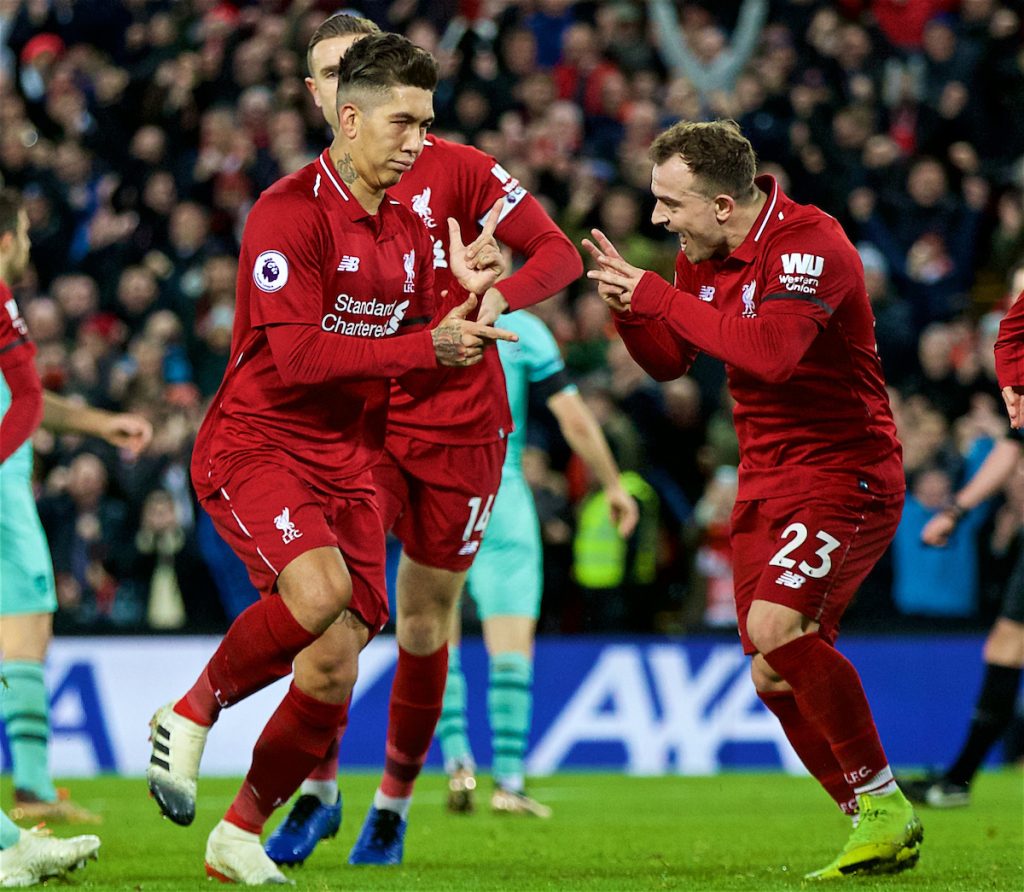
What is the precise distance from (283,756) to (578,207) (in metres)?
9.25

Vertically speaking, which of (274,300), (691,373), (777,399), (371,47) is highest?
(371,47)

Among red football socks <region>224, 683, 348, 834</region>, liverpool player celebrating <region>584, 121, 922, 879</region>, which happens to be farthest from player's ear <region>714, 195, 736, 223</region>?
red football socks <region>224, 683, 348, 834</region>

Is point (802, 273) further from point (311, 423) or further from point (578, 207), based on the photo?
point (578, 207)

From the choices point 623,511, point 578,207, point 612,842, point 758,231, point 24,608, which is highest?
point 758,231

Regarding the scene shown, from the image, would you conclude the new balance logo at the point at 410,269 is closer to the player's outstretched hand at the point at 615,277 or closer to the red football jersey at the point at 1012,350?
the player's outstretched hand at the point at 615,277

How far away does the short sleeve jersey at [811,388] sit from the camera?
6211 millimetres

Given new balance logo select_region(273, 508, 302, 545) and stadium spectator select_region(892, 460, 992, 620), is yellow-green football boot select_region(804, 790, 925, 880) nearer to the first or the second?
new balance logo select_region(273, 508, 302, 545)

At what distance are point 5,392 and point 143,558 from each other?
4.57m

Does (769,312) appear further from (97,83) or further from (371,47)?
(97,83)

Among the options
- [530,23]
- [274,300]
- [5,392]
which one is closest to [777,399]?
[274,300]

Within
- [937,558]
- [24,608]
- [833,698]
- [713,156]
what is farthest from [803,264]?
[937,558]

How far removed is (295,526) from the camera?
5777mm

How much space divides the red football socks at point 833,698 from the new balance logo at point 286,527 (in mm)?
1612

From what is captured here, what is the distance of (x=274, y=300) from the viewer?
5.75 m
